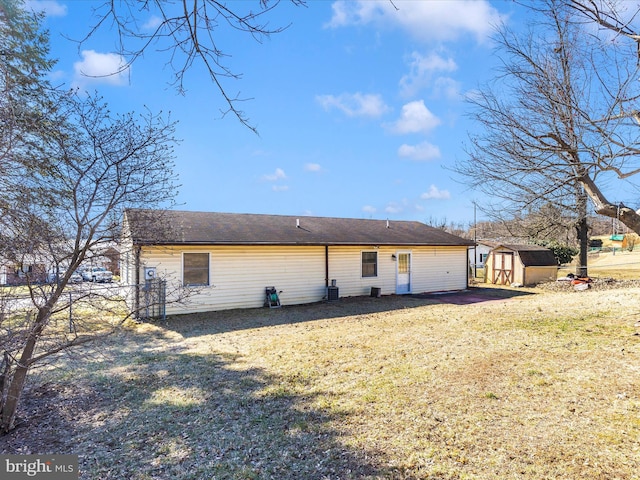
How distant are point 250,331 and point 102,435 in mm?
5044

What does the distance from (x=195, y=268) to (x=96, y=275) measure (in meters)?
6.87

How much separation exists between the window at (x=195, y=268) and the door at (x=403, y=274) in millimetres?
8034

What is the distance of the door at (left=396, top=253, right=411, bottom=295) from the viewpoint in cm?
1542

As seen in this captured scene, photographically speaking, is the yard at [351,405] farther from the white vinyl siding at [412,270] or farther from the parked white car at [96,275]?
the white vinyl siding at [412,270]

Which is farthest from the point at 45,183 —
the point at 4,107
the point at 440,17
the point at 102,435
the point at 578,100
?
the point at 578,100

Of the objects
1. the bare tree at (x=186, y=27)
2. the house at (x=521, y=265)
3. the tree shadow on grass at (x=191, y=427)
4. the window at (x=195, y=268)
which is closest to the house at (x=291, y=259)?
the window at (x=195, y=268)

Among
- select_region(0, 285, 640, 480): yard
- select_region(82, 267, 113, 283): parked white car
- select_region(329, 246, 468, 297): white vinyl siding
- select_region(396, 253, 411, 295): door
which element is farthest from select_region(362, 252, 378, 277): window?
select_region(82, 267, 113, 283): parked white car

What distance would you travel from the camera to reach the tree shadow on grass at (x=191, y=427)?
3.17 meters

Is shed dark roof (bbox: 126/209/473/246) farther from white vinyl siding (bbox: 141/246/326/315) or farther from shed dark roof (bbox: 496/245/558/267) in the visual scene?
shed dark roof (bbox: 496/245/558/267)

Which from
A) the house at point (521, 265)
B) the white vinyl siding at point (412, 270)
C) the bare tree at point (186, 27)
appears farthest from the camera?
the house at point (521, 265)

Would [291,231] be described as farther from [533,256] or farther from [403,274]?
[533,256]

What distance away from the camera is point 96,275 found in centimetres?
447

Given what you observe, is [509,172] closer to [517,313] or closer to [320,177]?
[517,313]

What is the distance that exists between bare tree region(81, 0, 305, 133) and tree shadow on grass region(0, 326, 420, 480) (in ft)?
10.4
